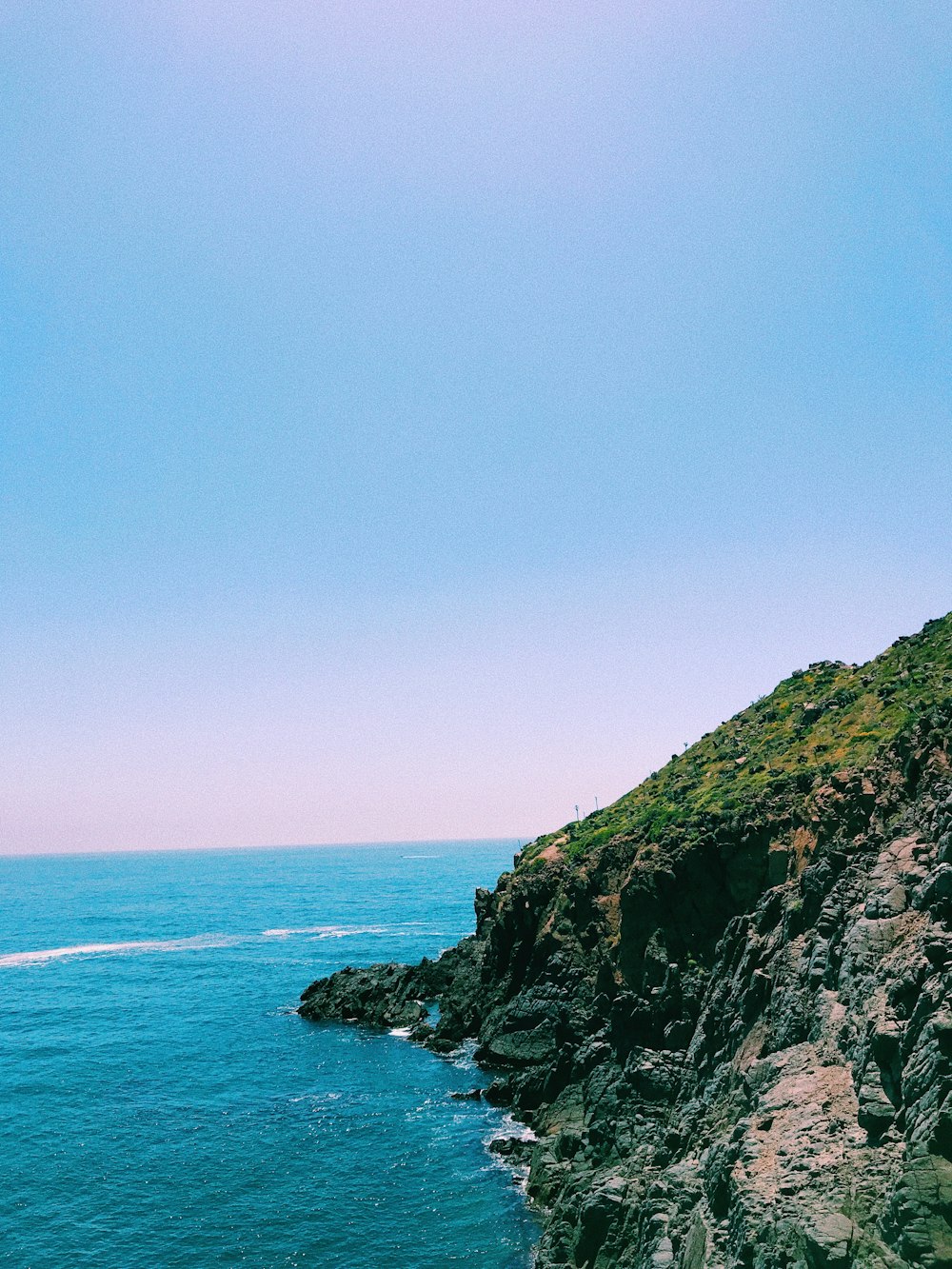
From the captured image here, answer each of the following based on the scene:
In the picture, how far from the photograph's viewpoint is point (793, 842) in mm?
42719

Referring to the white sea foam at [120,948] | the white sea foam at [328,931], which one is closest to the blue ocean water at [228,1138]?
the white sea foam at [120,948]

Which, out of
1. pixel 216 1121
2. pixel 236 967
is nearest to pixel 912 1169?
pixel 216 1121

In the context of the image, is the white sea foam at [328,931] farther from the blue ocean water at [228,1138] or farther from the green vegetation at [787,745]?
the green vegetation at [787,745]

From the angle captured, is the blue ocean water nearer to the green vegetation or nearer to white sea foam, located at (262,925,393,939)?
the green vegetation

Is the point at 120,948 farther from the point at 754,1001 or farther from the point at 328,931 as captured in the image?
the point at 754,1001

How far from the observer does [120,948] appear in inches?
4862

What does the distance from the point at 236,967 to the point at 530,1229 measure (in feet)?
259

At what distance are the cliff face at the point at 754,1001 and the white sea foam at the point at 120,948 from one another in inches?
2439

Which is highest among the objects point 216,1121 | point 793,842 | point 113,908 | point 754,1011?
point 793,842

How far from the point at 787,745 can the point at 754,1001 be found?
1174 inches

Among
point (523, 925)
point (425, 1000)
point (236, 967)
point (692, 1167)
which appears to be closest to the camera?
point (692, 1167)

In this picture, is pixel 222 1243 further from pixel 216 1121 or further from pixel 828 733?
pixel 828 733

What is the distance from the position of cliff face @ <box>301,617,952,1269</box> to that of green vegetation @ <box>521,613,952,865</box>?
0.33m

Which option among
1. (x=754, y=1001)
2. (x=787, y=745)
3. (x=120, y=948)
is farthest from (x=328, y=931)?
(x=754, y=1001)
